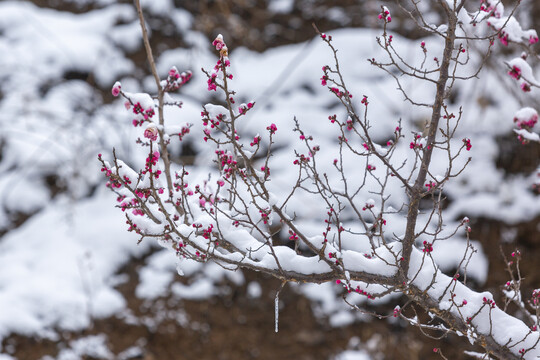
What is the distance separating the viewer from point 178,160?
5.32 metres

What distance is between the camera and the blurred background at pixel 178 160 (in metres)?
4.34

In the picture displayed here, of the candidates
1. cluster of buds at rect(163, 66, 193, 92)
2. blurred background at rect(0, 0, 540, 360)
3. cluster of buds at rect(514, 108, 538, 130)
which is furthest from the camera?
blurred background at rect(0, 0, 540, 360)

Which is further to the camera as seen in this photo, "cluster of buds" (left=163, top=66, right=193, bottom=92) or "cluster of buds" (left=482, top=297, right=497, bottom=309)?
"cluster of buds" (left=163, top=66, right=193, bottom=92)

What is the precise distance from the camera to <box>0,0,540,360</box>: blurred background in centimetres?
434

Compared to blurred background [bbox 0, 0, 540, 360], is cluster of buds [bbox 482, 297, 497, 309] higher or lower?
higher

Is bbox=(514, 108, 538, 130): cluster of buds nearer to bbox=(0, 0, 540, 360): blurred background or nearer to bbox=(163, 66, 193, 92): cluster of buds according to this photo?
bbox=(163, 66, 193, 92): cluster of buds

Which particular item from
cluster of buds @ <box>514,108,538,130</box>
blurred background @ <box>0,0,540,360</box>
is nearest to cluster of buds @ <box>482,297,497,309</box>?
cluster of buds @ <box>514,108,538,130</box>

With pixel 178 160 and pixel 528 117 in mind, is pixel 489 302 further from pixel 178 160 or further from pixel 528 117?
pixel 178 160

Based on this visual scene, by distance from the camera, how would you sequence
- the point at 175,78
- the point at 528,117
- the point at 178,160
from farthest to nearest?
the point at 178,160, the point at 175,78, the point at 528,117

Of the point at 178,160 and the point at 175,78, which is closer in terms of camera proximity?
the point at 175,78

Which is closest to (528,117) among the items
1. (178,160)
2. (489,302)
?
(489,302)

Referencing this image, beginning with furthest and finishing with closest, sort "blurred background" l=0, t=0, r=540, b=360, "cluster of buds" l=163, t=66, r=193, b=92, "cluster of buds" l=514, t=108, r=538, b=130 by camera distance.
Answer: "blurred background" l=0, t=0, r=540, b=360
"cluster of buds" l=163, t=66, r=193, b=92
"cluster of buds" l=514, t=108, r=538, b=130

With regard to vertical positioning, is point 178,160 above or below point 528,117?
below

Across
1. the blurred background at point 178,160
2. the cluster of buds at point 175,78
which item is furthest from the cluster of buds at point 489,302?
the blurred background at point 178,160
